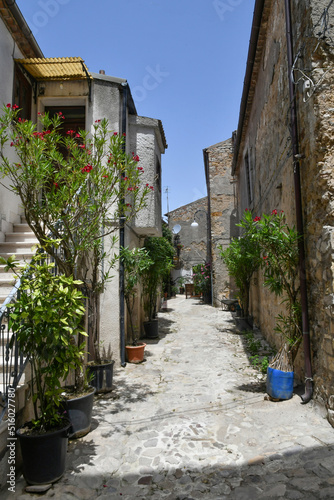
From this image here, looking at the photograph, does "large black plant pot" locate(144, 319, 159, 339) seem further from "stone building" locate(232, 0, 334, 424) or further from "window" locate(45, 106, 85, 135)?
"window" locate(45, 106, 85, 135)

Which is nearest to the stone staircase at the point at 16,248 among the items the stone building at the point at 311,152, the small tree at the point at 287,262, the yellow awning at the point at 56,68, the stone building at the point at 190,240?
the yellow awning at the point at 56,68

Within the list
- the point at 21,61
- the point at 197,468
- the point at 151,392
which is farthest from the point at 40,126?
the point at 197,468

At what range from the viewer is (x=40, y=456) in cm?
300

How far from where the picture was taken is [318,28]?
13.6 ft

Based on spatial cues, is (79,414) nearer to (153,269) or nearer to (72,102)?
(153,269)

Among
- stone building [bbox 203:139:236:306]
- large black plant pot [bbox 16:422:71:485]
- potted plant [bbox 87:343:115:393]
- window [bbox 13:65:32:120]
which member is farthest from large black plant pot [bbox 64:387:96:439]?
stone building [bbox 203:139:236:306]

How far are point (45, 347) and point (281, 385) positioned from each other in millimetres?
2967

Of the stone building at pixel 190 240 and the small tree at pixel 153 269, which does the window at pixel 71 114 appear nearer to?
the small tree at pixel 153 269

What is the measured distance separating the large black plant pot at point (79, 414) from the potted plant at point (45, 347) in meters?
0.46

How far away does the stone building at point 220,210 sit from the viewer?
16656mm

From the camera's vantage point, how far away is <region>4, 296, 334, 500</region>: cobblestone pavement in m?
2.94

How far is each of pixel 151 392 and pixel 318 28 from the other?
539 cm

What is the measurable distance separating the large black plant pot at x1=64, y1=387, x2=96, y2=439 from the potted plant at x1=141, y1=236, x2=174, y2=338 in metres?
5.65

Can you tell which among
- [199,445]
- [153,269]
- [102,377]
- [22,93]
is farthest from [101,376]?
[22,93]
